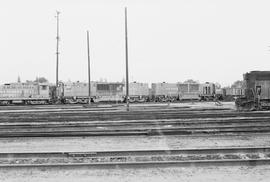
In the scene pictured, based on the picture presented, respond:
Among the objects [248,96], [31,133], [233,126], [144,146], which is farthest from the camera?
[248,96]

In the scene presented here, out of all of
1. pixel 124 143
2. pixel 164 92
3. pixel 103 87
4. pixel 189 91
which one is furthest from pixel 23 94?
pixel 124 143

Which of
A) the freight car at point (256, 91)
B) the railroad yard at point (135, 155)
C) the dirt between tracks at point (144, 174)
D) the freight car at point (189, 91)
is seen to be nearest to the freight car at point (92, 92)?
the freight car at point (189, 91)

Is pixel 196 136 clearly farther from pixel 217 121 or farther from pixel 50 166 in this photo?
pixel 50 166

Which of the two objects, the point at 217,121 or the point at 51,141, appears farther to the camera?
the point at 217,121

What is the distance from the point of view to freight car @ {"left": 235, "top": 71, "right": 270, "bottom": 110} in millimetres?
25969

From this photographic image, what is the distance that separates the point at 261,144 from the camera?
1127 cm

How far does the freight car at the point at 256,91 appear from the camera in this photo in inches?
1022

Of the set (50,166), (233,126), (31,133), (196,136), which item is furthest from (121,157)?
(233,126)

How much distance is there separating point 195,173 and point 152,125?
26.7 ft

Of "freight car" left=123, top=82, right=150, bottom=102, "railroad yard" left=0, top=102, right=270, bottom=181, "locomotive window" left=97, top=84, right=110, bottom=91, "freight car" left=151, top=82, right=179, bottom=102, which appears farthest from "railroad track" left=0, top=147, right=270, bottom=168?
"freight car" left=151, top=82, right=179, bottom=102

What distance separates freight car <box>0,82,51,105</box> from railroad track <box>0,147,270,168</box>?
38.1 metres

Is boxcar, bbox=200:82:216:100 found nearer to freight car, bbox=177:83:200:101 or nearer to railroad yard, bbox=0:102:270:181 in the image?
freight car, bbox=177:83:200:101

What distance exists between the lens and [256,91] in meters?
26.4

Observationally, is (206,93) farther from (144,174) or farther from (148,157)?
(144,174)
